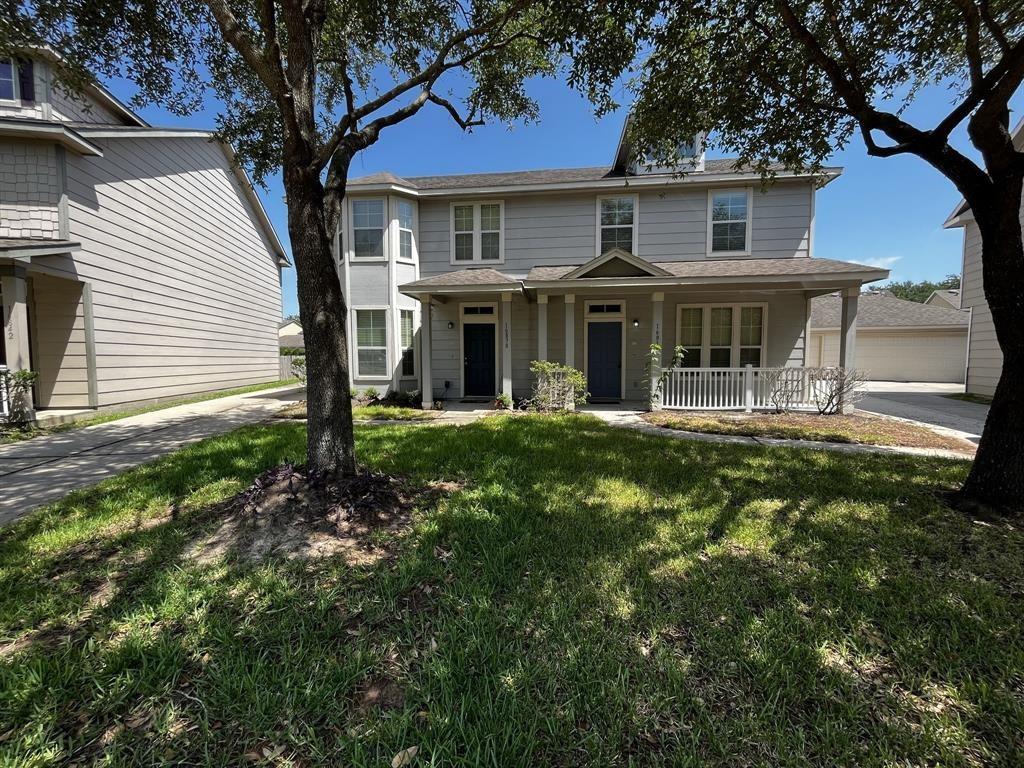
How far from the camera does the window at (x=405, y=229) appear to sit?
10.7 meters

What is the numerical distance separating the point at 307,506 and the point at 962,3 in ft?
23.7

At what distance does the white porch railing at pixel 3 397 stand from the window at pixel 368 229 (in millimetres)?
6589

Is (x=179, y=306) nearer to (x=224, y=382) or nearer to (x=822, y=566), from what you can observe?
(x=224, y=382)

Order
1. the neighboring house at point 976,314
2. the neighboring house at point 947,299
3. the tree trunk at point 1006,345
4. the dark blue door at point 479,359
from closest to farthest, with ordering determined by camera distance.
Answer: the tree trunk at point 1006,345 → the dark blue door at point 479,359 → the neighboring house at point 976,314 → the neighboring house at point 947,299

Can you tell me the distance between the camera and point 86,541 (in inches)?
121

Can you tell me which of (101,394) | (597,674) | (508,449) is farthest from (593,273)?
(101,394)

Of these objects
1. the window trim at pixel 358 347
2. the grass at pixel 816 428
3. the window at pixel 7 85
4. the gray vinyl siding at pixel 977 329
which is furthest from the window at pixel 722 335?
the window at pixel 7 85

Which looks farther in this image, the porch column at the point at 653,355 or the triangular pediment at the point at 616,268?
the porch column at the point at 653,355

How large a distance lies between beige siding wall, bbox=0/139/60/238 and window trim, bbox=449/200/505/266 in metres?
7.65

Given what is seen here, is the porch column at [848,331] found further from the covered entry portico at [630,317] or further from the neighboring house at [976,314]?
the neighboring house at [976,314]

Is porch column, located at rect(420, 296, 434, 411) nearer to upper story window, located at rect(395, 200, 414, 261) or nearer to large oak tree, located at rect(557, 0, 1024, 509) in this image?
upper story window, located at rect(395, 200, 414, 261)

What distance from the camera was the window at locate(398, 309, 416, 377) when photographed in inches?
433

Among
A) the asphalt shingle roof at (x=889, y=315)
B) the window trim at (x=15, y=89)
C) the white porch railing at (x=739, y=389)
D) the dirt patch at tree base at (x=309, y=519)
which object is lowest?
the dirt patch at tree base at (x=309, y=519)

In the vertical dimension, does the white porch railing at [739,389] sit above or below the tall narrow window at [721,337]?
below
